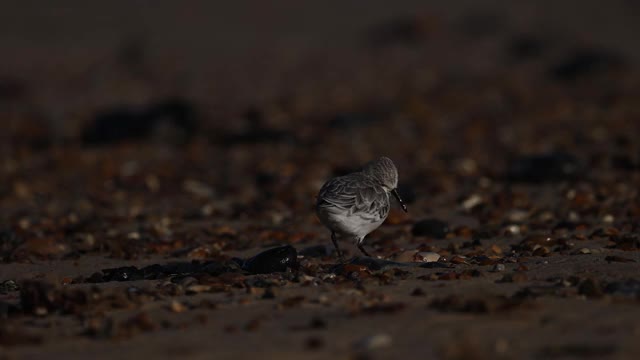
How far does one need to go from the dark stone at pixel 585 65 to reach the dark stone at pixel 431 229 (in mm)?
10908

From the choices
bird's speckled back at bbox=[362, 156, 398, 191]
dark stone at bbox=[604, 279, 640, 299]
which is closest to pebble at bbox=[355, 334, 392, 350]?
dark stone at bbox=[604, 279, 640, 299]

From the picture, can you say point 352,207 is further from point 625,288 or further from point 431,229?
point 625,288

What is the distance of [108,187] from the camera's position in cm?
1396

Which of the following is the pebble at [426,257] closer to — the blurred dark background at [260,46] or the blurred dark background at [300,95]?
the blurred dark background at [300,95]

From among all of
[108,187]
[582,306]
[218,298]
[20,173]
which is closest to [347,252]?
[218,298]

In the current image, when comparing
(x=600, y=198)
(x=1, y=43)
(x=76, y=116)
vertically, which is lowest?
(x=600, y=198)

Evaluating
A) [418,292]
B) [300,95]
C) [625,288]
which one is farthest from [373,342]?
[300,95]

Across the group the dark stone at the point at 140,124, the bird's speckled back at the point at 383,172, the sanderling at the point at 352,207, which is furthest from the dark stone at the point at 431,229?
the dark stone at the point at 140,124

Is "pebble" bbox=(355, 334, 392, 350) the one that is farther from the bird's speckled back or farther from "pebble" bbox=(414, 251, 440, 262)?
the bird's speckled back

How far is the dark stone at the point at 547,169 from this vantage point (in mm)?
12273

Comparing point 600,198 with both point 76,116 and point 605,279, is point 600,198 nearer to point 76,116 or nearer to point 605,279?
point 605,279

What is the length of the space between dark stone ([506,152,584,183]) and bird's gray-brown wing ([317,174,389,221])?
3859 millimetres

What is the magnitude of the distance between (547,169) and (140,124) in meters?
7.12

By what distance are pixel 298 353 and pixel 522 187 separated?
7372 mm
